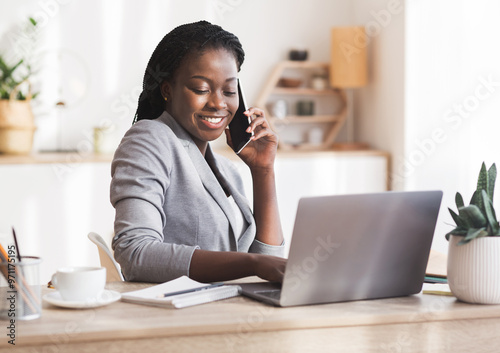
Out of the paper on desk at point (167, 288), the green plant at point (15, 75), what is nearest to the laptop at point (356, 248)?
the paper on desk at point (167, 288)

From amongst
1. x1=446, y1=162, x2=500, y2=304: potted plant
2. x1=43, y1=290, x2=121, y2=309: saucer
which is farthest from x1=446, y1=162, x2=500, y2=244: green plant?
x1=43, y1=290, x2=121, y2=309: saucer

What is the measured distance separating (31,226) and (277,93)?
1.81 meters

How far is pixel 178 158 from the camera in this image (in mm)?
1781

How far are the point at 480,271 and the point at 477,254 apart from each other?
1.3 inches

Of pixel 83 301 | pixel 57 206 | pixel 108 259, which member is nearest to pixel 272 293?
pixel 83 301

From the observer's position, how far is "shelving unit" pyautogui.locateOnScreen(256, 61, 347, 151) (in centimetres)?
447

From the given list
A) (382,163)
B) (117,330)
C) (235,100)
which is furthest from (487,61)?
(117,330)

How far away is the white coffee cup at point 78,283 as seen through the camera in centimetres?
129

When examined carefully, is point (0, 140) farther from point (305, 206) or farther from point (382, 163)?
point (305, 206)

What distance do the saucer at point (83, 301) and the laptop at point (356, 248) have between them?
0.89 ft

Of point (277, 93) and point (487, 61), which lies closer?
point (487, 61)

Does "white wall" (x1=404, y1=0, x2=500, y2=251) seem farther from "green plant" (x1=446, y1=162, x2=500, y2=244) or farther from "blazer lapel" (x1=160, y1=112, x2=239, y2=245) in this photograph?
"green plant" (x1=446, y1=162, x2=500, y2=244)

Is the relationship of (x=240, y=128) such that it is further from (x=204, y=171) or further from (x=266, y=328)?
(x=266, y=328)

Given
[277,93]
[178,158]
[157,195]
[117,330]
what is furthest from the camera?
[277,93]
